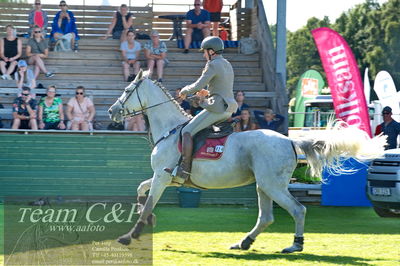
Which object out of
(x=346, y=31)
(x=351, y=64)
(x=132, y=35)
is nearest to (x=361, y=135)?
(x=351, y=64)

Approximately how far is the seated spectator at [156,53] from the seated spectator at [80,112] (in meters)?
2.71

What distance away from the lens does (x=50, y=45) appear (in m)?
23.0

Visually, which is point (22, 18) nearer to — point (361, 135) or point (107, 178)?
point (107, 178)

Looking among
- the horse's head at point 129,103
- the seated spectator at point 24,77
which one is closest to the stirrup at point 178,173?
the horse's head at point 129,103

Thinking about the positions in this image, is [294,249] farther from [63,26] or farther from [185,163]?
[63,26]

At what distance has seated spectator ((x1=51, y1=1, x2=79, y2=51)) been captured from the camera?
2272 cm

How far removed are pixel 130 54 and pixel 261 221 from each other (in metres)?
10.9

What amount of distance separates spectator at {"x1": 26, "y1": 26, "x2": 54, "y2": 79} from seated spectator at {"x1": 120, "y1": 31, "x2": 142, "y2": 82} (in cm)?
181

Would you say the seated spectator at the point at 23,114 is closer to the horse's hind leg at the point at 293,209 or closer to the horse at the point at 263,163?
the horse at the point at 263,163

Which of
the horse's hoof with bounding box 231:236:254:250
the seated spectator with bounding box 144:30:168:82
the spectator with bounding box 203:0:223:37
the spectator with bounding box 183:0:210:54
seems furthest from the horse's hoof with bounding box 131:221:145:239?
the spectator with bounding box 203:0:223:37

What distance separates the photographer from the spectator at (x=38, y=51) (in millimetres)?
21578

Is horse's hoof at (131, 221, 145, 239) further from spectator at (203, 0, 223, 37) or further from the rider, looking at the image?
spectator at (203, 0, 223, 37)

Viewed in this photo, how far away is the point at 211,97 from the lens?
12.3m

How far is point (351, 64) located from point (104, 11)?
850 cm
